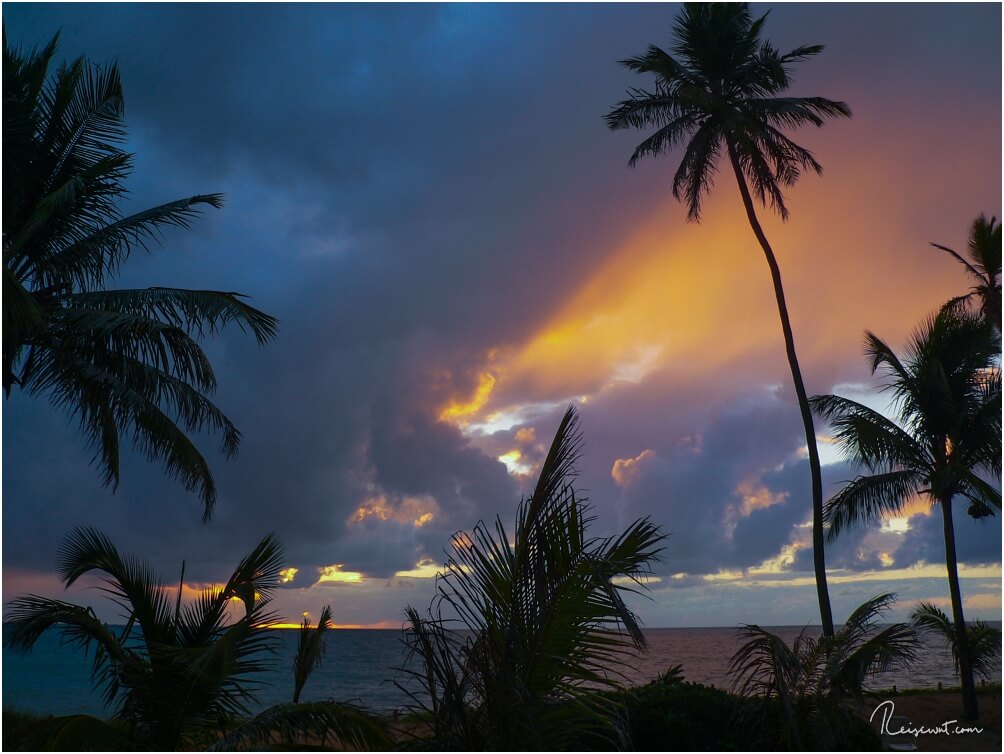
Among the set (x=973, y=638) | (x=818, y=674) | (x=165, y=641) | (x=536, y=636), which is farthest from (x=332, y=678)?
(x=536, y=636)

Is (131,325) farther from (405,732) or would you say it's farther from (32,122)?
(405,732)

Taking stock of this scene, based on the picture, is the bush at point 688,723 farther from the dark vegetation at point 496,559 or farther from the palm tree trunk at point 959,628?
the palm tree trunk at point 959,628

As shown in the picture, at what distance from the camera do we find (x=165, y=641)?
8.59 metres

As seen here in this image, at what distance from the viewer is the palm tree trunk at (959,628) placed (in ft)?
59.9

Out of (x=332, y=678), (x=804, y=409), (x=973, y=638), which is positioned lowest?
(x=332, y=678)

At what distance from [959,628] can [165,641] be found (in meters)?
18.0

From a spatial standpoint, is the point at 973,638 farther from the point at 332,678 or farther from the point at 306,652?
the point at 332,678

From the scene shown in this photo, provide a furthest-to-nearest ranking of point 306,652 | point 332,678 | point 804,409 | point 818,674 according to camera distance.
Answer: point 332,678 < point 804,409 < point 306,652 < point 818,674

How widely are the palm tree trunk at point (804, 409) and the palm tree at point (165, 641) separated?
11946mm

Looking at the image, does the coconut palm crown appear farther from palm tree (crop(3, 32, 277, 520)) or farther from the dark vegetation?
palm tree (crop(3, 32, 277, 520))

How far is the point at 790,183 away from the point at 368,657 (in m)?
71.3

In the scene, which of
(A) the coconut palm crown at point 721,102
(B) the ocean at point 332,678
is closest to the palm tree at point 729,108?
(A) the coconut palm crown at point 721,102

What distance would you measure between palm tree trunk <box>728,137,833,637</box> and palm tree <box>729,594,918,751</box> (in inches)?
325

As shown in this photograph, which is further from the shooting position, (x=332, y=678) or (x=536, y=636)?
(x=332, y=678)
